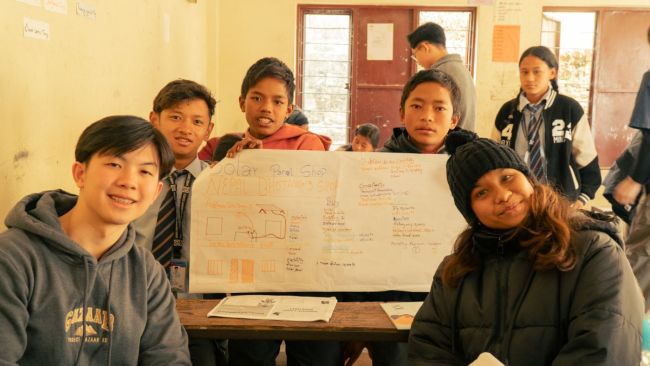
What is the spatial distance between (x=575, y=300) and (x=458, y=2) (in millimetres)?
4704

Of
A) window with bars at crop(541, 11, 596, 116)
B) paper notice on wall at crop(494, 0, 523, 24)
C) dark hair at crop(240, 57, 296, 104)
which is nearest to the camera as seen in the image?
dark hair at crop(240, 57, 296, 104)

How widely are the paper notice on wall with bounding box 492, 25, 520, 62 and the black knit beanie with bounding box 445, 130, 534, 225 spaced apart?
4254 mm

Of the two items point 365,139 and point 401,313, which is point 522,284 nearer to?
point 401,313

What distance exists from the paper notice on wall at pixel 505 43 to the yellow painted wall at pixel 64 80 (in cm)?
322

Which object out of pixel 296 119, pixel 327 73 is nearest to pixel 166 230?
pixel 296 119

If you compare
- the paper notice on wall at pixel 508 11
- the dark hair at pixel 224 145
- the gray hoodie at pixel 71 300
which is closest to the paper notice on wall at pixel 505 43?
the paper notice on wall at pixel 508 11

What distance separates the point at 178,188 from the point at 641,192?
2.53 m

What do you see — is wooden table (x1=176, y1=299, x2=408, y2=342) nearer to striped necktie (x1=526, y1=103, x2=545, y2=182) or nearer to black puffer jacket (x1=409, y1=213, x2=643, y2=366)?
black puffer jacket (x1=409, y1=213, x2=643, y2=366)

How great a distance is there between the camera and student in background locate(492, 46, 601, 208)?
348 centimetres

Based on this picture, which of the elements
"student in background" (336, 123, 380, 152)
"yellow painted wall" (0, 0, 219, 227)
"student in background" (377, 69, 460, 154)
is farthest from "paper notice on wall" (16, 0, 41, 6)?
"student in background" (336, 123, 380, 152)

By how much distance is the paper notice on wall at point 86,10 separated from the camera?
2533 millimetres

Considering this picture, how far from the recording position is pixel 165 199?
2359mm

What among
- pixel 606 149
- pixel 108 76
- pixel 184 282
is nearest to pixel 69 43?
pixel 108 76

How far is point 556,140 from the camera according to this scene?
3494 millimetres
